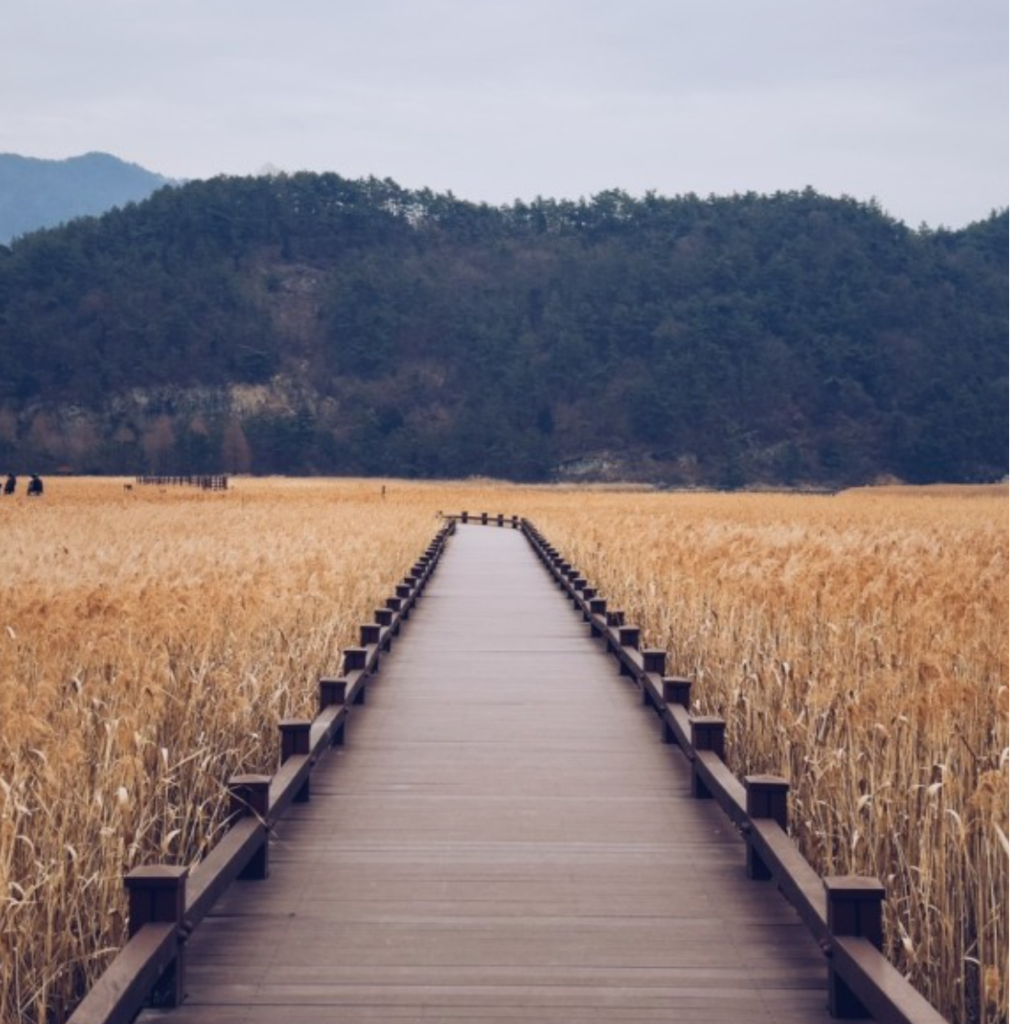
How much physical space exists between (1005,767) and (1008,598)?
544cm

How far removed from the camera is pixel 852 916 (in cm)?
366

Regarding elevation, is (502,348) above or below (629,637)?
above

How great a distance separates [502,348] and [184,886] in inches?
4731

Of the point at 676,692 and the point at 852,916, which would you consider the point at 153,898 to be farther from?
the point at 676,692

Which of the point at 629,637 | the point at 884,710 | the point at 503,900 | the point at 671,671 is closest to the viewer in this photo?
the point at 503,900

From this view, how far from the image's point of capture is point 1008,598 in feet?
32.9

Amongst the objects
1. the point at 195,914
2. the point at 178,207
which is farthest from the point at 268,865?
the point at 178,207

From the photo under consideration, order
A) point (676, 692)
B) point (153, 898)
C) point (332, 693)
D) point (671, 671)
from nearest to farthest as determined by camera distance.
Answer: point (153, 898)
point (332, 693)
point (676, 692)
point (671, 671)

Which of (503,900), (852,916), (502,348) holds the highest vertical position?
(502,348)

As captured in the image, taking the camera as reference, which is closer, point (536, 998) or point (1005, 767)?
point (536, 998)

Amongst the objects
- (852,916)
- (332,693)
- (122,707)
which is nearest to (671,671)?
(332,693)

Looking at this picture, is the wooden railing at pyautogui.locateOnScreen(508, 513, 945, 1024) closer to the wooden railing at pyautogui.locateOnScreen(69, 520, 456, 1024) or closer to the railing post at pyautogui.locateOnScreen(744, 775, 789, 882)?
the railing post at pyautogui.locateOnScreen(744, 775, 789, 882)

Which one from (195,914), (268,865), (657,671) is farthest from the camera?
(657,671)

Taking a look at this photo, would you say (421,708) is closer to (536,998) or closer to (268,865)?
(268,865)
